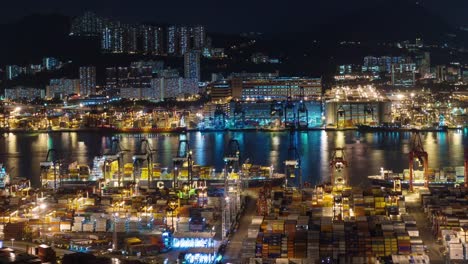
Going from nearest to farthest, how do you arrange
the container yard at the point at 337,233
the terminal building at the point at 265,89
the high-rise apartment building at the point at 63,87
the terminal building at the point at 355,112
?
the container yard at the point at 337,233, the terminal building at the point at 355,112, the terminal building at the point at 265,89, the high-rise apartment building at the point at 63,87

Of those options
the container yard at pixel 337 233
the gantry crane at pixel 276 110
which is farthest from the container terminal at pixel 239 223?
the gantry crane at pixel 276 110

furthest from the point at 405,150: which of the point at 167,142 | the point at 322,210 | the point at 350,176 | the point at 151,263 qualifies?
the point at 151,263

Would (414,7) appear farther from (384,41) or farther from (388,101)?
(388,101)

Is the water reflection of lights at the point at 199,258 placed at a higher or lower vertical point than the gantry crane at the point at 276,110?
lower

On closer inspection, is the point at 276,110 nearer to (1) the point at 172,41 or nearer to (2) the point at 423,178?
(1) the point at 172,41

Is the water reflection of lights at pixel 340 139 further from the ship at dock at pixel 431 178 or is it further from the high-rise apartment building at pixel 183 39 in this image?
the high-rise apartment building at pixel 183 39

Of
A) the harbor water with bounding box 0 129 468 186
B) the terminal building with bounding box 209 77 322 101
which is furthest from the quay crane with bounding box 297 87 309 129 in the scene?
the terminal building with bounding box 209 77 322 101
